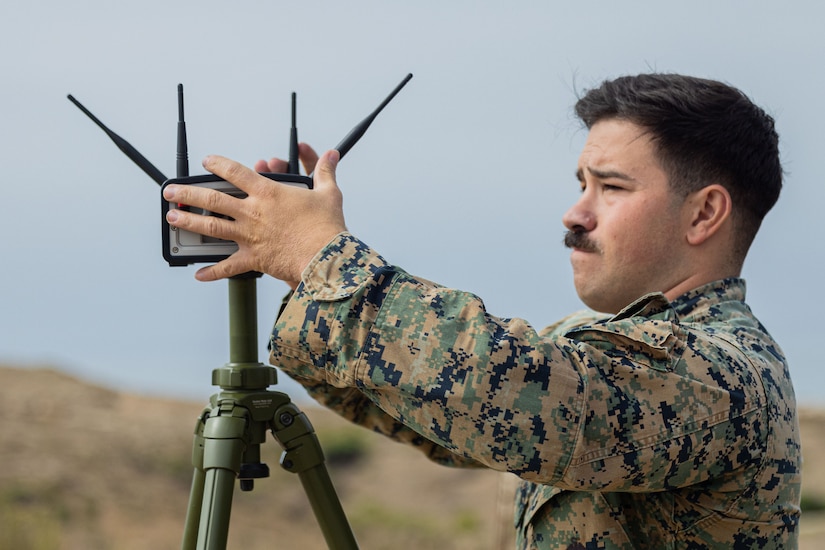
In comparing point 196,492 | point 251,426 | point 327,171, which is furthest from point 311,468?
point 327,171

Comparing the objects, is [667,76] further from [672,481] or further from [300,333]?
[300,333]

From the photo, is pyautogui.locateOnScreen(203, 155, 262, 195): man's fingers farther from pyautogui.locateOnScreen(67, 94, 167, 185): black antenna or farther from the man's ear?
the man's ear

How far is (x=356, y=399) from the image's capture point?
297 centimetres

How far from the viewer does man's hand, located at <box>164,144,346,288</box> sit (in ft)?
6.54

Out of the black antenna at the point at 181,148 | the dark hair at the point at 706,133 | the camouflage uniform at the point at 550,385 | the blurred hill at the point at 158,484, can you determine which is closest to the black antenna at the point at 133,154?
the black antenna at the point at 181,148

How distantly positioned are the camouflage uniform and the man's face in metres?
0.37

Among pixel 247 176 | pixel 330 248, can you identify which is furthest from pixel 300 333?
pixel 247 176

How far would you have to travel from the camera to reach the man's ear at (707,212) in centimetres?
262

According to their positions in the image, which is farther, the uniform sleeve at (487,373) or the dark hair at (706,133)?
the dark hair at (706,133)

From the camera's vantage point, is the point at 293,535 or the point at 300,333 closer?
the point at 300,333

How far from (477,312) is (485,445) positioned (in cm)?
26

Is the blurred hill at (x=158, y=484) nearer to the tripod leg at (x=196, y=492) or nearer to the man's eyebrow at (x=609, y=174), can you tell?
the man's eyebrow at (x=609, y=174)

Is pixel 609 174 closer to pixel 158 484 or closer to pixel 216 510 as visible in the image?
pixel 216 510

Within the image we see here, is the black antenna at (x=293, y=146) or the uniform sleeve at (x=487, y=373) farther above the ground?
the black antenna at (x=293, y=146)
